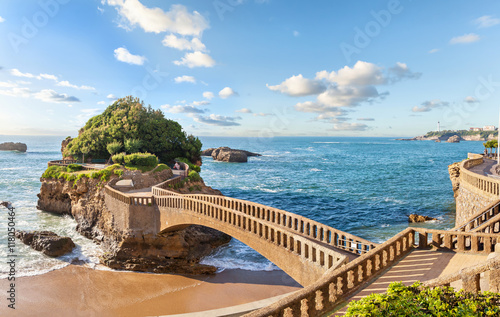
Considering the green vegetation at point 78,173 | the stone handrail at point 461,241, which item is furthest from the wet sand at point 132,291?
the stone handrail at point 461,241

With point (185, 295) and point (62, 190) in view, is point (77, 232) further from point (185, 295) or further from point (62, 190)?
point (185, 295)

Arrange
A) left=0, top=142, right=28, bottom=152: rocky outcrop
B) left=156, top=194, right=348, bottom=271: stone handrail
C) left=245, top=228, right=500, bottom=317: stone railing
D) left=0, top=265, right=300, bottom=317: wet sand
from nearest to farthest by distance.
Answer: left=245, top=228, right=500, bottom=317: stone railing, left=156, top=194, right=348, bottom=271: stone handrail, left=0, top=265, right=300, bottom=317: wet sand, left=0, top=142, right=28, bottom=152: rocky outcrop

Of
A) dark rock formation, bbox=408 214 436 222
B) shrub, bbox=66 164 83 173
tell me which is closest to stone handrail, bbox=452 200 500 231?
dark rock formation, bbox=408 214 436 222

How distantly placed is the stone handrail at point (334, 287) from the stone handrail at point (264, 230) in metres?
1.37

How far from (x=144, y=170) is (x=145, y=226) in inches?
481

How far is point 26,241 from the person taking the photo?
29.9m

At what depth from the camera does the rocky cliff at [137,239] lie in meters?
26.0

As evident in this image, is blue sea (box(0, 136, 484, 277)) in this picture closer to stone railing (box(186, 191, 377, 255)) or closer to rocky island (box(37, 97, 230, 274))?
rocky island (box(37, 97, 230, 274))

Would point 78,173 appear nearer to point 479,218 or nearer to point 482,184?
point 479,218

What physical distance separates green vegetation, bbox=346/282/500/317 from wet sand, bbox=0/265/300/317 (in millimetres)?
16466

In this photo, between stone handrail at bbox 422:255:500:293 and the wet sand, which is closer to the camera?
stone handrail at bbox 422:255:500:293

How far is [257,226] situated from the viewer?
17031 millimetres

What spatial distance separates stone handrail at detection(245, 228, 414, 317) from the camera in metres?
7.24

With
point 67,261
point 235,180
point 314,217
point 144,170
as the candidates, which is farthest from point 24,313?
point 235,180
